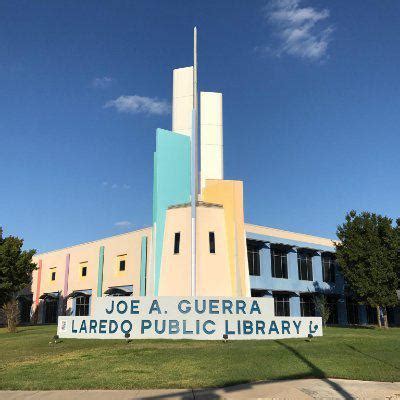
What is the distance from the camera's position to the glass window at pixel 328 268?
45875 millimetres

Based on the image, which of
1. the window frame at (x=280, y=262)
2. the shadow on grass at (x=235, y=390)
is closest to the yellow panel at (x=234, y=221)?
the shadow on grass at (x=235, y=390)

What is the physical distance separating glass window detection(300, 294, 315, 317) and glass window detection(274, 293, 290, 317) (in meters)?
1.72

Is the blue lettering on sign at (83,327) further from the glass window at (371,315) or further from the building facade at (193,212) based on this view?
the glass window at (371,315)

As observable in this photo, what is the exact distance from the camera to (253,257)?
4091 centimetres

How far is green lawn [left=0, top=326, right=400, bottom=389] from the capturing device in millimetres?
11156

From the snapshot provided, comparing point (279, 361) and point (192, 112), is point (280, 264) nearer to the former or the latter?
point (192, 112)

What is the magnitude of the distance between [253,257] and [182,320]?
71.3 feet

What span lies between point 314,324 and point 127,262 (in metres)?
23.3

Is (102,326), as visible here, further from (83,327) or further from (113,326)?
(83,327)

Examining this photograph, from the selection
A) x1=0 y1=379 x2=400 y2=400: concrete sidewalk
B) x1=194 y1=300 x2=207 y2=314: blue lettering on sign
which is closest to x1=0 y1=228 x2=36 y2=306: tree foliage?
x1=194 y1=300 x2=207 y2=314: blue lettering on sign

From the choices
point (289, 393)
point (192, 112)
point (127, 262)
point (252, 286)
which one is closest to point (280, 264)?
point (252, 286)

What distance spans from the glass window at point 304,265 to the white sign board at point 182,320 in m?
24.5

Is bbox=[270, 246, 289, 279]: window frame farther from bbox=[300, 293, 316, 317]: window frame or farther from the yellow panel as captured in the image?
the yellow panel

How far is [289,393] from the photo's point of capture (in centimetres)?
984
